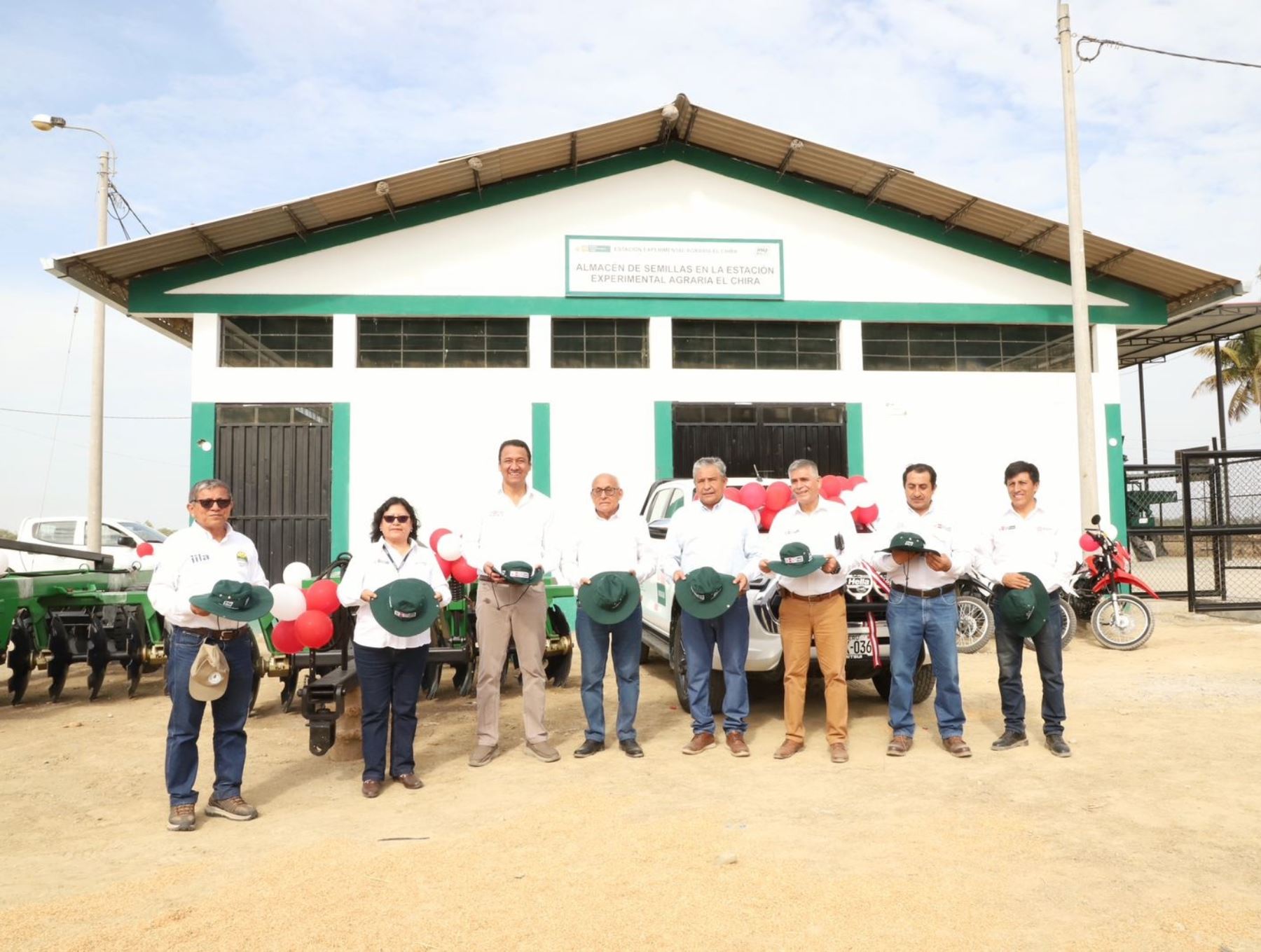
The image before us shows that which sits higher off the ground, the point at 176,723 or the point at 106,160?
the point at 106,160

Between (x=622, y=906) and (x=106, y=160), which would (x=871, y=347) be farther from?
(x=106, y=160)

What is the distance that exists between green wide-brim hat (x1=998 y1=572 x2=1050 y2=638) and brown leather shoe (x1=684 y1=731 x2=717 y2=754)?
1940 millimetres

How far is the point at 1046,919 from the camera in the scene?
3258 mm

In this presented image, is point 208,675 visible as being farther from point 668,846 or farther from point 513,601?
point 668,846

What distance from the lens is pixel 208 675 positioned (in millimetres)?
4480

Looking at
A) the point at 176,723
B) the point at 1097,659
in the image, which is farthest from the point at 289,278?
the point at 1097,659

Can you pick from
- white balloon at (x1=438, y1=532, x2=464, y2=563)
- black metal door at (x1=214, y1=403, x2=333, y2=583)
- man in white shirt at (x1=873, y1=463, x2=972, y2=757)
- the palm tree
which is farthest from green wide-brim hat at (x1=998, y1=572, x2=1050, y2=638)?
the palm tree

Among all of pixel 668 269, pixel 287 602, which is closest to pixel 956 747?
pixel 287 602

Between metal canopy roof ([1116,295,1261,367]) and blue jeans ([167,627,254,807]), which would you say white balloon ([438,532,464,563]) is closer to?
blue jeans ([167,627,254,807])

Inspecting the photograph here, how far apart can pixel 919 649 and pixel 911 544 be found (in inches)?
29.1

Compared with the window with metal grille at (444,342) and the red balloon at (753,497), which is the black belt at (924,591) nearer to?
the red balloon at (753,497)

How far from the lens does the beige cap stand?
14.6 ft

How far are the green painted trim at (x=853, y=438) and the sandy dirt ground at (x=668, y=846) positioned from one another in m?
6.13

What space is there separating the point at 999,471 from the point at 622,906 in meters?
10.9
